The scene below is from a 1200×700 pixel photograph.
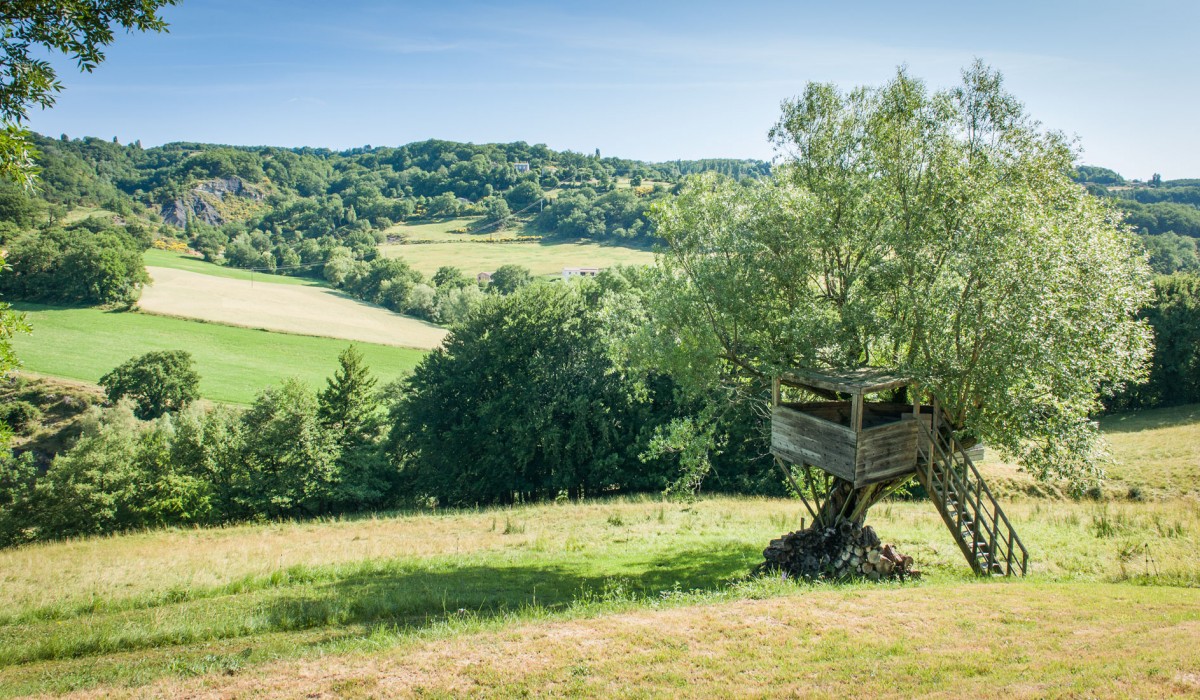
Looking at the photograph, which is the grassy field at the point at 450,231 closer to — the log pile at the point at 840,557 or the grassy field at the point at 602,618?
the grassy field at the point at 602,618

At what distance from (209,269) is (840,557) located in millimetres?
120481

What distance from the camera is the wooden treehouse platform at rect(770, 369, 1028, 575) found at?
14773 millimetres

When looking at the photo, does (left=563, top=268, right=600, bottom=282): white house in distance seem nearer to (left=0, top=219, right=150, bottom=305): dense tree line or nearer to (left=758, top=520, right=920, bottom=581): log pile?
(left=758, top=520, right=920, bottom=581): log pile

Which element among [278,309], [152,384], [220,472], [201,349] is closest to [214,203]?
[278,309]

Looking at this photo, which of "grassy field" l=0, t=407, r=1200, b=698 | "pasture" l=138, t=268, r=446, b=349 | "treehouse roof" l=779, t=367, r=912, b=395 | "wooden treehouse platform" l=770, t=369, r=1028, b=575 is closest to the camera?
"grassy field" l=0, t=407, r=1200, b=698

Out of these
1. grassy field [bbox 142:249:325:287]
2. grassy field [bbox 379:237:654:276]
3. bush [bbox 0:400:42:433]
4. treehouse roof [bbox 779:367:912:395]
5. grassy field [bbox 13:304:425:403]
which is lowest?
bush [bbox 0:400:42:433]

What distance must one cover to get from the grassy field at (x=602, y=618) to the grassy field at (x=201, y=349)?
141 ft

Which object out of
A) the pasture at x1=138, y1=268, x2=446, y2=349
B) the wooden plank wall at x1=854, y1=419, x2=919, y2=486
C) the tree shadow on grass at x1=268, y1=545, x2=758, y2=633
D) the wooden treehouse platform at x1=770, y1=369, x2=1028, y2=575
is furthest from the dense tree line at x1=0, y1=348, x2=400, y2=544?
the pasture at x1=138, y1=268, x2=446, y2=349

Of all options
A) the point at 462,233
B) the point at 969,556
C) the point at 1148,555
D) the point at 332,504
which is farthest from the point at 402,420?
the point at 462,233

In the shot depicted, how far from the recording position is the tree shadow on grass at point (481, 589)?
43.0 ft

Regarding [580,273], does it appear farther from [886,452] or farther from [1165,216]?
[1165,216]

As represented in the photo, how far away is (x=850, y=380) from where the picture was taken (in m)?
14.6

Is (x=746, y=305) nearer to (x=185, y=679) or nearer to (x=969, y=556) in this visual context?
(x=969, y=556)

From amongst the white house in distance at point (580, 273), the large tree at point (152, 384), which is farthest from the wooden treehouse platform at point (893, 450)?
the large tree at point (152, 384)
